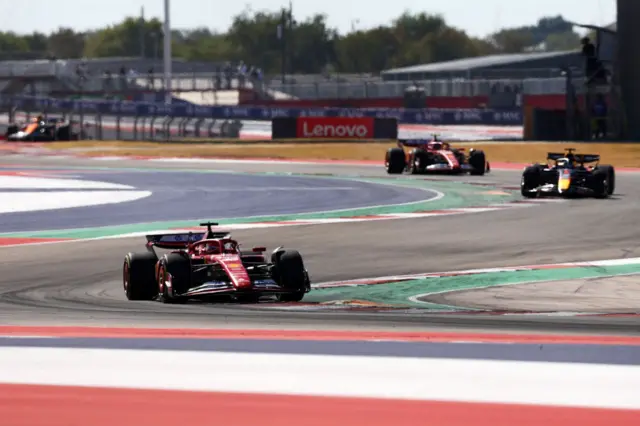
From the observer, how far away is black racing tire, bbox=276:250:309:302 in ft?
43.0

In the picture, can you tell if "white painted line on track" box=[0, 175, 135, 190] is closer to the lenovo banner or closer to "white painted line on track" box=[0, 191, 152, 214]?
"white painted line on track" box=[0, 191, 152, 214]

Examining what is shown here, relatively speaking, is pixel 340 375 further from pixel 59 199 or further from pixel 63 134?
pixel 63 134

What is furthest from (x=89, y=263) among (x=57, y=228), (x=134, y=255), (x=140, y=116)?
(x=140, y=116)

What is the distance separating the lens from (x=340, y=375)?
8.16 m

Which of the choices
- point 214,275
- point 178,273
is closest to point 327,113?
point 214,275

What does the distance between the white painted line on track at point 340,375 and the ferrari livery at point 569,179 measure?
19.7 meters

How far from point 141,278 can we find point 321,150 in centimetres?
3853

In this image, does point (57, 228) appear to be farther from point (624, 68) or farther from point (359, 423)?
point (624, 68)

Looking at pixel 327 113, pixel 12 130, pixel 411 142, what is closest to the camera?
pixel 411 142

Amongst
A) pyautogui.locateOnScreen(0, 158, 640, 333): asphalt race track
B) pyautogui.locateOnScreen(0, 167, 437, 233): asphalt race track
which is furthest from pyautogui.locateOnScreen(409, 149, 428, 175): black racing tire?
pyautogui.locateOnScreen(0, 158, 640, 333): asphalt race track

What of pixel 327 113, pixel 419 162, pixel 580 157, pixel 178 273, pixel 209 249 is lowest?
pixel 419 162

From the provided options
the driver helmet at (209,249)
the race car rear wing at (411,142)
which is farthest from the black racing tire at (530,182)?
the driver helmet at (209,249)

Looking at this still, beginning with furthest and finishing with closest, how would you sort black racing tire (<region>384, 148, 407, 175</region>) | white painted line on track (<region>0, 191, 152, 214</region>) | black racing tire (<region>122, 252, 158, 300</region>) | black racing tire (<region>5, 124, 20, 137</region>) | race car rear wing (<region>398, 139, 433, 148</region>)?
black racing tire (<region>5, 124, 20, 137</region>), black racing tire (<region>384, 148, 407, 175</region>), race car rear wing (<region>398, 139, 433, 148</region>), white painted line on track (<region>0, 191, 152, 214</region>), black racing tire (<region>122, 252, 158, 300</region>)

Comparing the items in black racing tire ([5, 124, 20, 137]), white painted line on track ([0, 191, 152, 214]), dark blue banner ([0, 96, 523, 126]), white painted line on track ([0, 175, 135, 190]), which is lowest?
white painted line on track ([0, 175, 135, 190])
